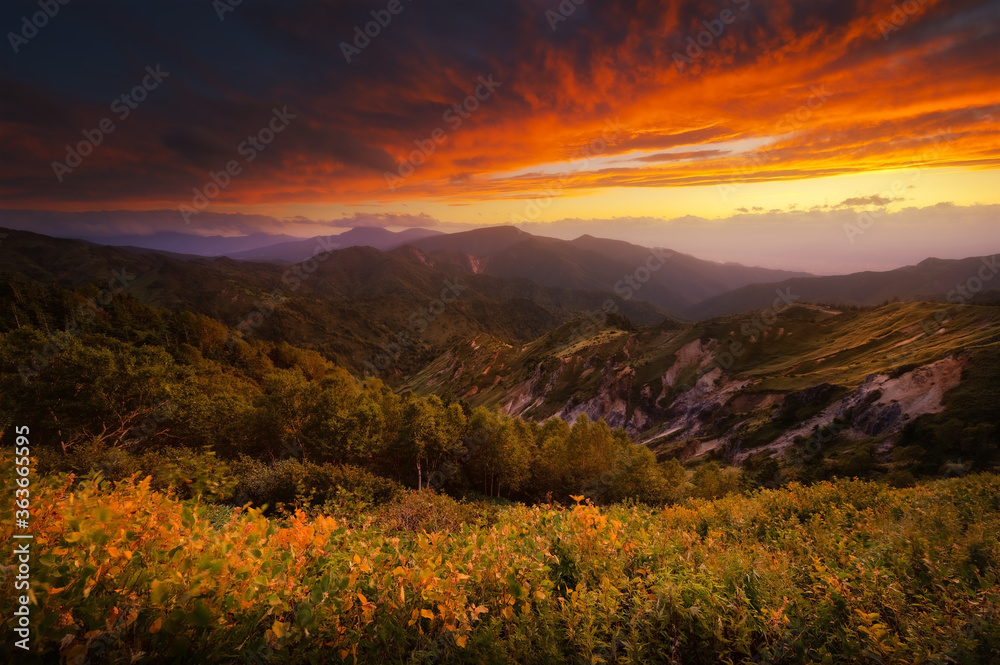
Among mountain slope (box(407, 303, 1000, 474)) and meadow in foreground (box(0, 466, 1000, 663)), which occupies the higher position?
meadow in foreground (box(0, 466, 1000, 663))

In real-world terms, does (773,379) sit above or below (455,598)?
below

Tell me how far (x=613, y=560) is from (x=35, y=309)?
380ft

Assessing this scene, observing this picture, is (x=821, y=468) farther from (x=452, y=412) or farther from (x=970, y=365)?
(x=452, y=412)
